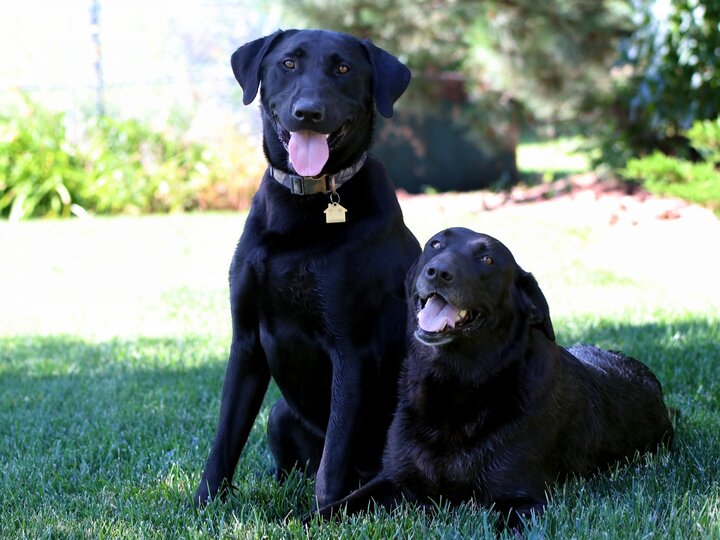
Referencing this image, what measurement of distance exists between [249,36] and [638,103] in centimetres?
579

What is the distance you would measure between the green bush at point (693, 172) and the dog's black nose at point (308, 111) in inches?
271

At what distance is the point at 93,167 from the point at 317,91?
10183 mm

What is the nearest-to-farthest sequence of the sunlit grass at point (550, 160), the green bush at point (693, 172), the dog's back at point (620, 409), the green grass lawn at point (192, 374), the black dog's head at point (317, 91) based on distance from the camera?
the green grass lawn at point (192, 374) < the black dog's head at point (317, 91) < the dog's back at point (620, 409) < the green bush at point (693, 172) < the sunlit grass at point (550, 160)

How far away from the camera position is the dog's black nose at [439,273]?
3.04 m

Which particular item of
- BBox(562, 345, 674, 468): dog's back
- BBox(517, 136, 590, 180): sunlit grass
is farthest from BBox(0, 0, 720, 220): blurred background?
BBox(562, 345, 674, 468): dog's back

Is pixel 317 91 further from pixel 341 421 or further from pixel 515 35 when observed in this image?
pixel 515 35

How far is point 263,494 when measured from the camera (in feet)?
11.3

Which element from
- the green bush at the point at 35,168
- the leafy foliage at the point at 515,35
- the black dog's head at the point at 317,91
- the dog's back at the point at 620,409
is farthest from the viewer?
the green bush at the point at 35,168

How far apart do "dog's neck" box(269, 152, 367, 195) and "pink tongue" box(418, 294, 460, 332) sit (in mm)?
510

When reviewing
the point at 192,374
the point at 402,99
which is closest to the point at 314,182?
the point at 192,374

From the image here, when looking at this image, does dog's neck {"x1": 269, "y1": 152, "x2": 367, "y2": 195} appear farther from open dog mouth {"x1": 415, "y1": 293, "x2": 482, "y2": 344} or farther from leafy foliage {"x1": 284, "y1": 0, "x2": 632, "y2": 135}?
leafy foliage {"x1": 284, "y1": 0, "x2": 632, "y2": 135}

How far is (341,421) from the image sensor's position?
324 centimetres

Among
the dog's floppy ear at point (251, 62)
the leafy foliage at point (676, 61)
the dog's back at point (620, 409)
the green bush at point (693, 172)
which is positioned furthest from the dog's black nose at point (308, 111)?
the leafy foliage at point (676, 61)

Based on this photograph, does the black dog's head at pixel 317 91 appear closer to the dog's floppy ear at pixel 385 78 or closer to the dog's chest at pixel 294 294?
the dog's floppy ear at pixel 385 78
